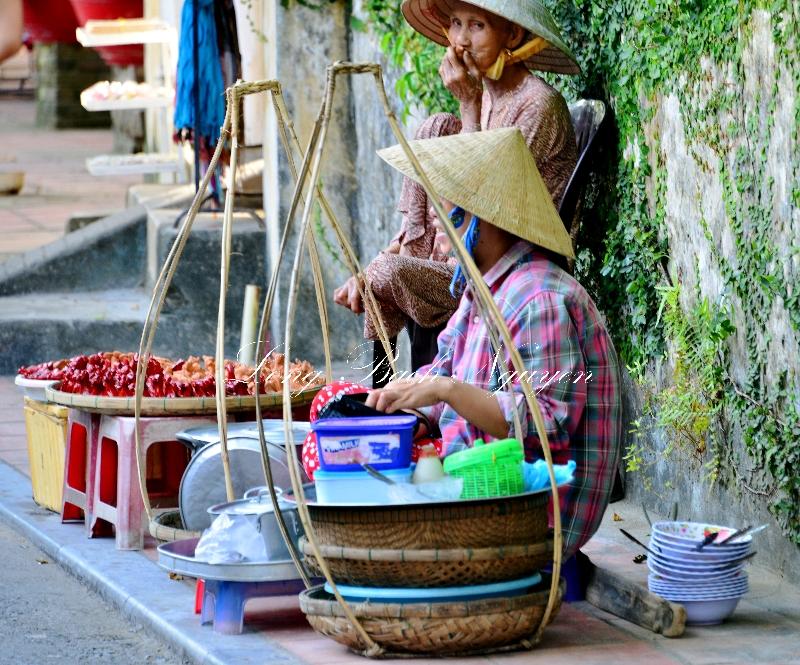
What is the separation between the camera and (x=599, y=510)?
4.10 meters

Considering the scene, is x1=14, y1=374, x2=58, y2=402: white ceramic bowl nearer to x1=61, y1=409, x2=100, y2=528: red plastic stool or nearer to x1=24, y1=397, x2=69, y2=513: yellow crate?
x1=24, y1=397, x2=69, y2=513: yellow crate

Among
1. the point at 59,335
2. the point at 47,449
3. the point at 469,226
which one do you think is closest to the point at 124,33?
the point at 59,335

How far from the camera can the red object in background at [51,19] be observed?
12.6m

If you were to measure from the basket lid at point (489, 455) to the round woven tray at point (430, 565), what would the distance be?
20cm

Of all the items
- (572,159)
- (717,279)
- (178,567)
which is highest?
(572,159)

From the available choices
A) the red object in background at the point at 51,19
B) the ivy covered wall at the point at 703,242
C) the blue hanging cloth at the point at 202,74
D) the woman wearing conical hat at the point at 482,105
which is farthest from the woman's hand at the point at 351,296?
the red object in background at the point at 51,19

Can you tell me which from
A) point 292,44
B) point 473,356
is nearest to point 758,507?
point 473,356

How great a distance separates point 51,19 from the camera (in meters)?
13.0

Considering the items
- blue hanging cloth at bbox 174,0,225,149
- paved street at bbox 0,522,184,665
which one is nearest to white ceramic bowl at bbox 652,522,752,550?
paved street at bbox 0,522,184,665

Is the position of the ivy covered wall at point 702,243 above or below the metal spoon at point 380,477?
above

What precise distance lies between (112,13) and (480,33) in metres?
6.76

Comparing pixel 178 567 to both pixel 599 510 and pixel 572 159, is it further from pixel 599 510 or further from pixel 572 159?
pixel 572 159

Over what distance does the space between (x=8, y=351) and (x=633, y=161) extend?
14.4 ft

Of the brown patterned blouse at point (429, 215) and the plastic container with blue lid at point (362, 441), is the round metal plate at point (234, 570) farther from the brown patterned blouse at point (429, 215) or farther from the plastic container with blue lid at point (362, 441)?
the brown patterned blouse at point (429, 215)
